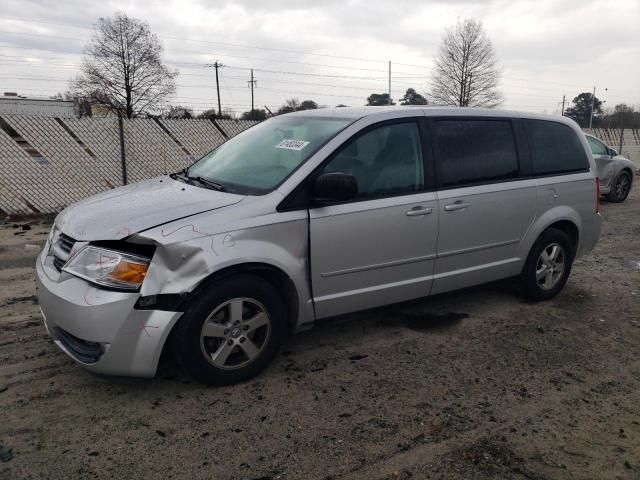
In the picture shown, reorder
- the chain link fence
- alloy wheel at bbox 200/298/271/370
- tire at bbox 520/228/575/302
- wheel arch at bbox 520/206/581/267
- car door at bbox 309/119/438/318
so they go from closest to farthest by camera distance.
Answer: alloy wheel at bbox 200/298/271/370 → car door at bbox 309/119/438/318 → wheel arch at bbox 520/206/581/267 → tire at bbox 520/228/575/302 → the chain link fence

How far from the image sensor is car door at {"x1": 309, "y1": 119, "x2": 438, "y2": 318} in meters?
3.49

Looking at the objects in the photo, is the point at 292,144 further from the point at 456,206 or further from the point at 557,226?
the point at 557,226

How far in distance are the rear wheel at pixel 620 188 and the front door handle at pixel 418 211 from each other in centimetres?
980

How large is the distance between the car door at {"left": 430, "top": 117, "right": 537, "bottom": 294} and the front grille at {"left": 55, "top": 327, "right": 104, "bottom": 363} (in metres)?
2.52

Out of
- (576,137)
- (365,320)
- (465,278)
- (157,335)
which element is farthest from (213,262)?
(576,137)

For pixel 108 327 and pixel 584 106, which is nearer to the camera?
pixel 108 327

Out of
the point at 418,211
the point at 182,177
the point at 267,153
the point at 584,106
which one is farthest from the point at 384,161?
the point at 584,106

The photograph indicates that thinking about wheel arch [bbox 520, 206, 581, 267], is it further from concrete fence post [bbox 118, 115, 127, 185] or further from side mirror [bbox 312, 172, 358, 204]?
concrete fence post [bbox 118, 115, 127, 185]

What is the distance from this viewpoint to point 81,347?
9.78ft

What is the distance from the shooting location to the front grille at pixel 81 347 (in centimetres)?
293

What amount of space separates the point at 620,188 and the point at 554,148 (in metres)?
8.53

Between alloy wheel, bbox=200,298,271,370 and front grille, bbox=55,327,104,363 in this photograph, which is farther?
alloy wheel, bbox=200,298,271,370

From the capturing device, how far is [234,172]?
377 cm

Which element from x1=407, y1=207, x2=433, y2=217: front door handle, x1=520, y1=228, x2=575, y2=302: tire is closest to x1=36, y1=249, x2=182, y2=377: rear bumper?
x1=407, y1=207, x2=433, y2=217: front door handle
